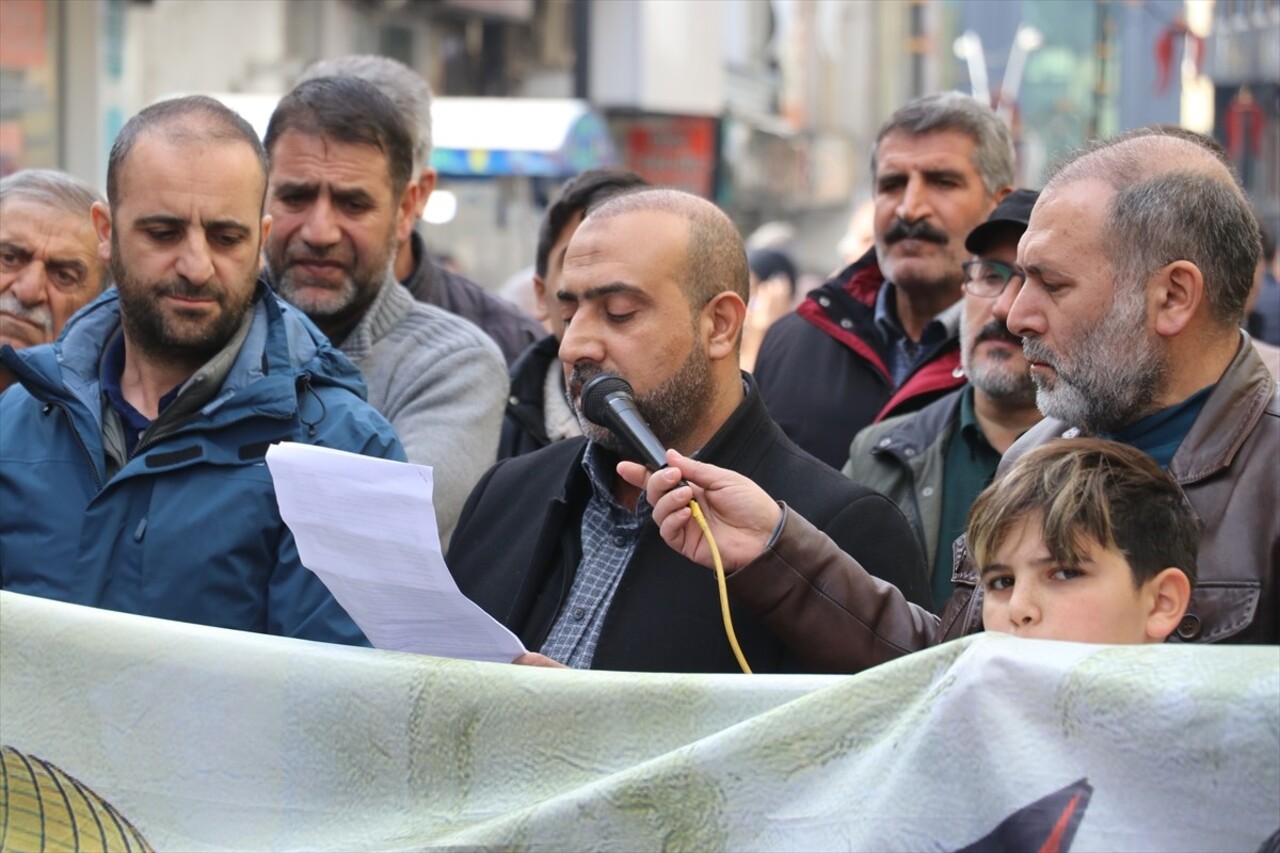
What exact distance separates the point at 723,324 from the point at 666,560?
0.46 m

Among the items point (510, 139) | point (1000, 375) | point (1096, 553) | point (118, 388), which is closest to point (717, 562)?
point (1096, 553)

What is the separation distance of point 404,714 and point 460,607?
0.59 feet

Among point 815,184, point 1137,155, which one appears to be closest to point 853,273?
point 1137,155

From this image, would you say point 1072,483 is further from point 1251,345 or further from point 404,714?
point 404,714

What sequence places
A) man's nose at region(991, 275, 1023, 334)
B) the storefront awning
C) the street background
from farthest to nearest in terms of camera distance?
the storefront awning < the street background < man's nose at region(991, 275, 1023, 334)

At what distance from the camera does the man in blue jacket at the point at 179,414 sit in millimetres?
3383

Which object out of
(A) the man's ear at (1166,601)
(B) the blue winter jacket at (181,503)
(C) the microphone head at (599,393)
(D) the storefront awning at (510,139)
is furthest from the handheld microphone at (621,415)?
(D) the storefront awning at (510,139)

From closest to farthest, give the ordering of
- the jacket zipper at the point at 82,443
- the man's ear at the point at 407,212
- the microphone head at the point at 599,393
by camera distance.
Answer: the microphone head at the point at 599,393
the jacket zipper at the point at 82,443
the man's ear at the point at 407,212

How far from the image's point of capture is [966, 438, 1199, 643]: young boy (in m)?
2.74

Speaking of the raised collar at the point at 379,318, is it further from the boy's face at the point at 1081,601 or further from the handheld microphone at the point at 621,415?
the boy's face at the point at 1081,601

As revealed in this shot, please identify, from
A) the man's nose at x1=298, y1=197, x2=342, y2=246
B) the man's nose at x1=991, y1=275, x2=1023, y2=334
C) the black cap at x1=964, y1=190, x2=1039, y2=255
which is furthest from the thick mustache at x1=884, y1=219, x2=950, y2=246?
the man's nose at x1=298, y1=197, x2=342, y2=246

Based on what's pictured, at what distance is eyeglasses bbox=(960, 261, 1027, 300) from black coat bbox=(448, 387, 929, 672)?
3.27 feet

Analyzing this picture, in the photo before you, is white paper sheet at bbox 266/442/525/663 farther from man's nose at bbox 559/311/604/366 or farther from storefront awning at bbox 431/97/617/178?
storefront awning at bbox 431/97/617/178

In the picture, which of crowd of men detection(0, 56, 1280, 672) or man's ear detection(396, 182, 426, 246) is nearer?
crowd of men detection(0, 56, 1280, 672)
